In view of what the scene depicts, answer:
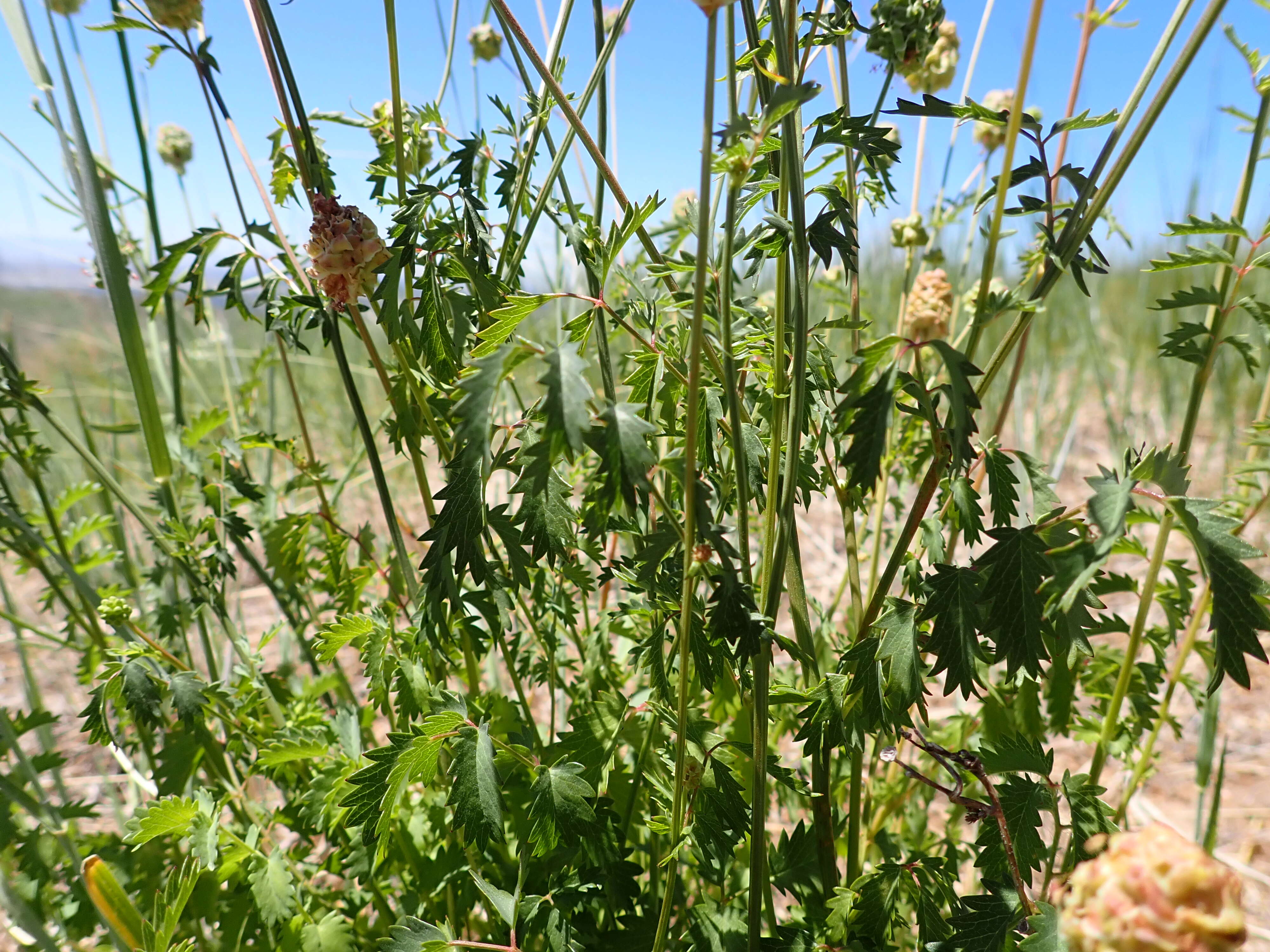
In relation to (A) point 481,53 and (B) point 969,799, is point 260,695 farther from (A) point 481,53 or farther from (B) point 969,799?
(A) point 481,53

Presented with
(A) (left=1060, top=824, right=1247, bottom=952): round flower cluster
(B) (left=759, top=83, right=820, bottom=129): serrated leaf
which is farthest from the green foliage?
(A) (left=1060, top=824, right=1247, bottom=952): round flower cluster

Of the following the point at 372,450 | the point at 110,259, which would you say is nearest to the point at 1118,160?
the point at 372,450

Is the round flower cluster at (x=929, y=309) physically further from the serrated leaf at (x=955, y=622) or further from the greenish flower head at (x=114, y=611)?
the greenish flower head at (x=114, y=611)

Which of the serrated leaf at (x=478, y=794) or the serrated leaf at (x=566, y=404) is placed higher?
the serrated leaf at (x=566, y=404)

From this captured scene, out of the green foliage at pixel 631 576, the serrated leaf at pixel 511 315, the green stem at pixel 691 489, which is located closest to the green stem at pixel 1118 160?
the green foliage at pixel 631 576

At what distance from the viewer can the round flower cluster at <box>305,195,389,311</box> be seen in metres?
0.61

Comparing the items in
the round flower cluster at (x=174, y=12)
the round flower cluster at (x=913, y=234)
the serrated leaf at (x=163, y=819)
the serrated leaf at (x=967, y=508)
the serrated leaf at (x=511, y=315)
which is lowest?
the serrated leaf at (x=163, y=819)

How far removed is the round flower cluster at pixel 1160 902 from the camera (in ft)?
1.19

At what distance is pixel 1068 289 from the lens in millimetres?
3426

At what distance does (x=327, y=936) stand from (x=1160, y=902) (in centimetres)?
80

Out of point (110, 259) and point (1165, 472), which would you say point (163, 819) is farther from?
point (1165, 472)

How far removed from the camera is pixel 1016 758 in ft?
1.97

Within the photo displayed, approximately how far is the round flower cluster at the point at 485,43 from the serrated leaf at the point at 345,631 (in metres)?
0.94

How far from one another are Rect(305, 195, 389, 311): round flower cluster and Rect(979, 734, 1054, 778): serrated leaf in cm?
66
